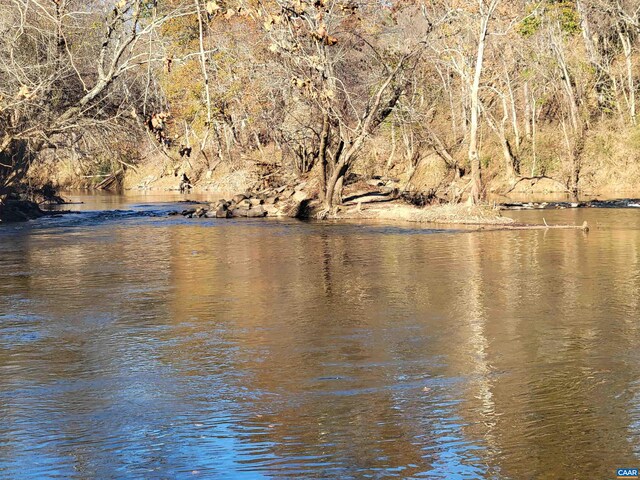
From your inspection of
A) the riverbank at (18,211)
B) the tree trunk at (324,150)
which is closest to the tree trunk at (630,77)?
the tree trunk at (324,150)

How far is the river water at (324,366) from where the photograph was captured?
855 cm

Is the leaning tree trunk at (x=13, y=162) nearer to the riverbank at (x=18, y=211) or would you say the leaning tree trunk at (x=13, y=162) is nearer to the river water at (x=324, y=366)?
the riverbank at (x=18, y=211)

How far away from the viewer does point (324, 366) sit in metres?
12.1

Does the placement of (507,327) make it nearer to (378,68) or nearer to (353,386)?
(353,386)

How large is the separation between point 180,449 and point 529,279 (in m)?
12.5

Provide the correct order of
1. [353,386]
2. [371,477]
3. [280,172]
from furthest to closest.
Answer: [280,172] < [353,386] < [371,477]

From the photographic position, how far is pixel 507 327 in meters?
14.5

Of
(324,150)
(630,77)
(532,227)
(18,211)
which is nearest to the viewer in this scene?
(532,227)

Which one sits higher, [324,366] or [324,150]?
[324,150]

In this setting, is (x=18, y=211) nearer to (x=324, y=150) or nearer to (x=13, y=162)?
(x=13, y=162)

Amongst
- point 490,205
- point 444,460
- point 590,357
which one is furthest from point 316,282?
point 490,205

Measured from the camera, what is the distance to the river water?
8555 mm

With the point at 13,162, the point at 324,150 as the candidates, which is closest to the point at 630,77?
the point at 324,150

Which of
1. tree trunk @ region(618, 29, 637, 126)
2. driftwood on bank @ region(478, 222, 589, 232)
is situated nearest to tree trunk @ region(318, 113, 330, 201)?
driftwood on bank @ region(478, 222, 589, 232)
